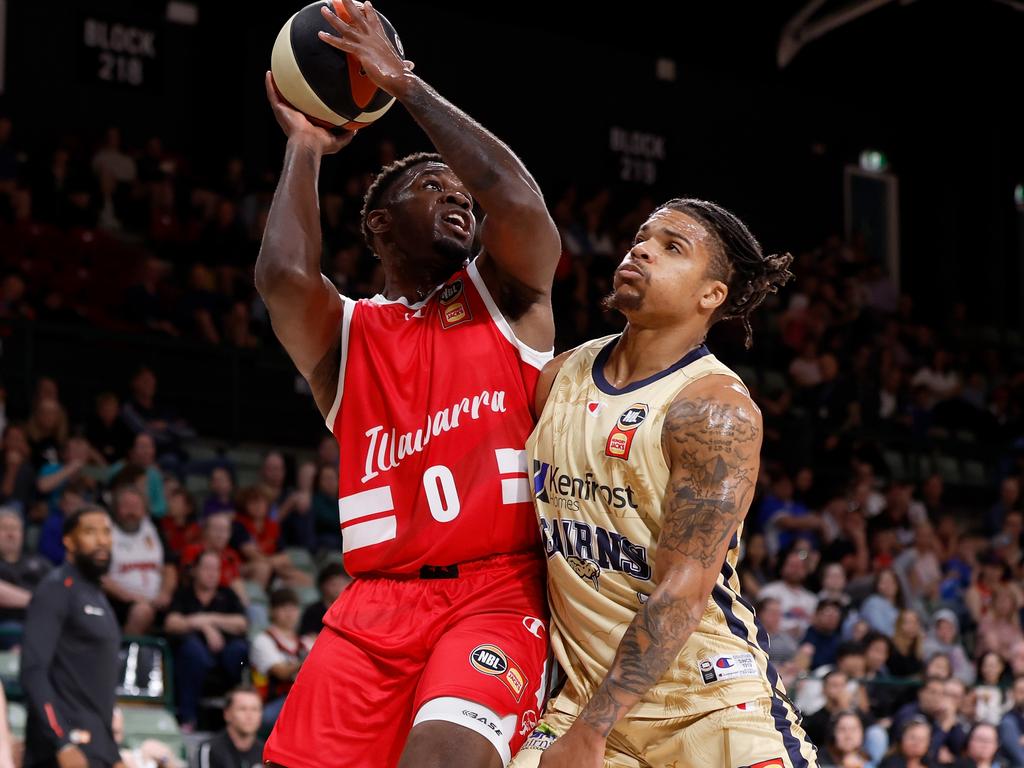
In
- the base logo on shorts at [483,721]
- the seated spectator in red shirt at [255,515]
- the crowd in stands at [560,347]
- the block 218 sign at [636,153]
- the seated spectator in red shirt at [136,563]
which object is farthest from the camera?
the block 218 sign at [636,153]

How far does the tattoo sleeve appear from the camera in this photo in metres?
3.54

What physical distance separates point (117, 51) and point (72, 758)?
10.5m

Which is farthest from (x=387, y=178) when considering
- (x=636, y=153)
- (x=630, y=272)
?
(x=636, y=153)

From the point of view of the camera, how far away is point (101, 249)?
1277 cm

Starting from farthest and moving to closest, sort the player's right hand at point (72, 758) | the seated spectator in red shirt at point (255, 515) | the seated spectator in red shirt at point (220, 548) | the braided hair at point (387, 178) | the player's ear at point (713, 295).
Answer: the seated spectator in red shirt at point (255, 515), the seated spectator in red shirt at point (220, 548), the player's right hand at point (72, 758), the braided hair at point (387, 178), the player's ear at point (713, 295)

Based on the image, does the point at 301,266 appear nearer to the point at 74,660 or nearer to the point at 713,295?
the point at 713,295

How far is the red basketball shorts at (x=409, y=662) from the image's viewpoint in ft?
12.5

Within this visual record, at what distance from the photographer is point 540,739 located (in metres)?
3.76

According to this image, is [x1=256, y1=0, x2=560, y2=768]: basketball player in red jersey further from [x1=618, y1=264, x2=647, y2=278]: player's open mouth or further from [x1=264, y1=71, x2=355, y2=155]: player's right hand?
[x1=618, y1=264, x2=647, y2=278]: player's open mouth

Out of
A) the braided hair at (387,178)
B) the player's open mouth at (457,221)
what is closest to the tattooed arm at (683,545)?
the player's open mouth at (457,221)

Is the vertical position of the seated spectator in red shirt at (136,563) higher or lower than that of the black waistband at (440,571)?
lower

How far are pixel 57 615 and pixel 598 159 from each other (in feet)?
42.0

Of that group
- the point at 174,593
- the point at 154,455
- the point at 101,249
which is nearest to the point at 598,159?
the point at 101,249

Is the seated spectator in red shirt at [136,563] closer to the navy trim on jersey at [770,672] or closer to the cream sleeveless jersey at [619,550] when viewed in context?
the cream sleeveless jersey at [619,550]
